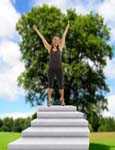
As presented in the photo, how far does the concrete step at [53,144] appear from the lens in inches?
709

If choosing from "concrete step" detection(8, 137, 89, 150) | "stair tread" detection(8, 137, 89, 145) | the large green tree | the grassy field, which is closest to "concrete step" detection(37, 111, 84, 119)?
"stair tread" detection(8, 137, 89, 145)

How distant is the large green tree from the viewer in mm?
50281

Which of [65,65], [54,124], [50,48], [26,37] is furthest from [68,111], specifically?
[26,37]

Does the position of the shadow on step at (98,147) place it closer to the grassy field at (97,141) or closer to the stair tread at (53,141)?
the grassy field at (97,141)

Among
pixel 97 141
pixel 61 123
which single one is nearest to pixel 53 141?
pixel 61 123

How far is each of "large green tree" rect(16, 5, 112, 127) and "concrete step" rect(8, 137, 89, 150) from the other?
3035cm

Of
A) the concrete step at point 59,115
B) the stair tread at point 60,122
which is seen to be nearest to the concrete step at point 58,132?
the stair tread at point 60,122

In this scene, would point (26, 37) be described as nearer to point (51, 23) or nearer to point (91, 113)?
point (51, 23)

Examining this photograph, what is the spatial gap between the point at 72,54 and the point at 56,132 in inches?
1227

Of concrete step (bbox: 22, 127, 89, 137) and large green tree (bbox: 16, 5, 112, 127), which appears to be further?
large green tree (bbox: 16, 5, 112, 127)

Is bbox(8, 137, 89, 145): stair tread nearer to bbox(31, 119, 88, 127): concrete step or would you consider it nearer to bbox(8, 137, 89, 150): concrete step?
bbox(8, 137, 89, 150): concrete step

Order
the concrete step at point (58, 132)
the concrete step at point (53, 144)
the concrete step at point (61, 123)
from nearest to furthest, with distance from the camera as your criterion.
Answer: the concrete step at point (53, 144) → the concrete step at point (58, 132) → the concrete step at point (61, 123)

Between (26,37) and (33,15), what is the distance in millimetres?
1994

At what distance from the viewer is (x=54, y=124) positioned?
20.3m
